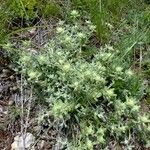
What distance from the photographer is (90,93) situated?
254cm

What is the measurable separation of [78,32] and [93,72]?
445 millimetres

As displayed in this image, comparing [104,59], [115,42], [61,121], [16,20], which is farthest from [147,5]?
[61,121]

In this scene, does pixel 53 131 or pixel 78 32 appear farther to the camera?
pixel 78 32

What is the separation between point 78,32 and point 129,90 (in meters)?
0.54

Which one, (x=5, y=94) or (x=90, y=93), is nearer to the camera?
(x=90, y=93)

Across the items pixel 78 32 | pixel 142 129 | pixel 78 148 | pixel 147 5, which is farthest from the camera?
pixel 147 5

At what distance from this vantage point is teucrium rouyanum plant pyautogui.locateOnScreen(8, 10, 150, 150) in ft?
8.25

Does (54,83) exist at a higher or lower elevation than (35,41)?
lower

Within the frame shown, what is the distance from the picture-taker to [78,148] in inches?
95.7

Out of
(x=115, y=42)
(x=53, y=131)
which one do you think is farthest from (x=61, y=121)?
(x=115, y=42)

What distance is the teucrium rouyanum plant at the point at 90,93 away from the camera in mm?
2516

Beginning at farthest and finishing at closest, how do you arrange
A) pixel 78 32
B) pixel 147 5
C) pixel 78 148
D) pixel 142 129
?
pixel 147 5, pixel 78 32, pixel 142 129, pixel 78 148

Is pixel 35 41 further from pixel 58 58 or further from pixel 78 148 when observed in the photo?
pixel 78 148

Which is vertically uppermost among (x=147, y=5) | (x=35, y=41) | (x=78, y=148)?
(x=147, y=5)
